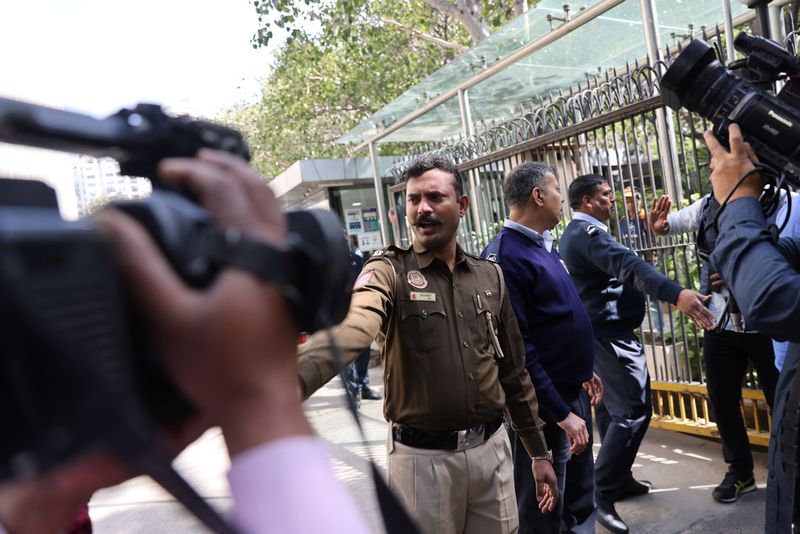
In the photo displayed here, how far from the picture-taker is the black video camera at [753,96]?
1.71 metres

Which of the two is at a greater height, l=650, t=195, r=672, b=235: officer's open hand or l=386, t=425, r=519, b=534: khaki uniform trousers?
l=650, t=195, r=672, b=235: officer's open hand

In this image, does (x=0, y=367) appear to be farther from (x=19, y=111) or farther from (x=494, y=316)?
(x=494, y=316)

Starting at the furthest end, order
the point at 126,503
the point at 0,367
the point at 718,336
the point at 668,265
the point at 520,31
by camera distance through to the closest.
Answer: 1. the point at 520,31
2. the point at 668,265
3. the point at 126,503
4. the point at 718,336
5. the point at 0,367

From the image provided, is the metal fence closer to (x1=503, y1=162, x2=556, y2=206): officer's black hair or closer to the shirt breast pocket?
(x1=503, y1=162, x2=556, y2=206): officer's black hair

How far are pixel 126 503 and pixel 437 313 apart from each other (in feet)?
11.8

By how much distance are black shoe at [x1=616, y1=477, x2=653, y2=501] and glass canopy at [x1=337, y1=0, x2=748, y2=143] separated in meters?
3.83

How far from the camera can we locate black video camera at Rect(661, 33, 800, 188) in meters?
1.71

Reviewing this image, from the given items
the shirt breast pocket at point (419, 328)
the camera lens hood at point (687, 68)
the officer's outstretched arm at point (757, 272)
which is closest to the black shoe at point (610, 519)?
the shirt breast pocket at point (419, 328)

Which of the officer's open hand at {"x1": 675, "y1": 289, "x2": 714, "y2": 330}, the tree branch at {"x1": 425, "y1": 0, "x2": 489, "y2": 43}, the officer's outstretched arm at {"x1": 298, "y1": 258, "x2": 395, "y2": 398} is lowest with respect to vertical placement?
the officer's open hand at {"x1": 675, "y1": 289, "x2": 714, "y2": 330}

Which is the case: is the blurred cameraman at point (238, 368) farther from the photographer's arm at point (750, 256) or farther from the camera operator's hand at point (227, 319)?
the photographer's arm at point (750, 256)

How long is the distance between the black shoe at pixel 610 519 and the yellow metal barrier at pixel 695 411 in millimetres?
1348

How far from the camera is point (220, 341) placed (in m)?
0.51

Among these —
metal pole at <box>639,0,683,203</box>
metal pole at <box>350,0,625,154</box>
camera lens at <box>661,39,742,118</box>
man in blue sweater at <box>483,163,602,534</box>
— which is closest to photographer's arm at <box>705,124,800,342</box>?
camera lens at <box>661,39,742,118</box>

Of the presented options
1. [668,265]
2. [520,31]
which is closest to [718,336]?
[668,265]
